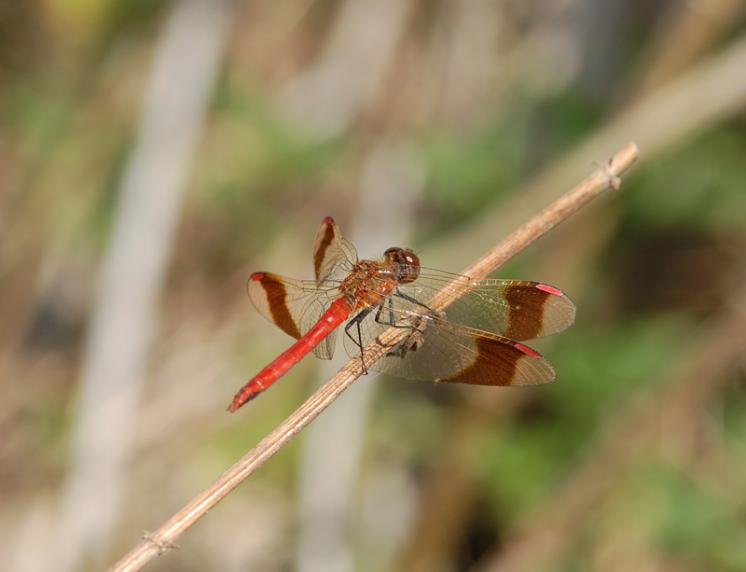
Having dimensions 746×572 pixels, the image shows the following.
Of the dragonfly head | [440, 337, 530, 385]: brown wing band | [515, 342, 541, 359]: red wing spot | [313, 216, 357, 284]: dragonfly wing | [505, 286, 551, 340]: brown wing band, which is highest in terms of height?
[313, 216, 357, 284]: dragonfly wing

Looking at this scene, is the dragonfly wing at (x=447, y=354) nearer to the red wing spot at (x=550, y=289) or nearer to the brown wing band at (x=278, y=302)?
the red wing spot at (x=550, y=289)

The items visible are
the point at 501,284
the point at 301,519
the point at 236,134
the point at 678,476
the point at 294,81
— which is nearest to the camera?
the point at 501,284

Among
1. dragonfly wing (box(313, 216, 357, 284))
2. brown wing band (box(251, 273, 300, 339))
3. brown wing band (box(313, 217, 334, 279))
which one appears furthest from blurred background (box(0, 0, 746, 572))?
brown wing band (box(251, 273, 300, 339))

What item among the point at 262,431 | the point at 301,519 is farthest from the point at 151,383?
the point at 301,519

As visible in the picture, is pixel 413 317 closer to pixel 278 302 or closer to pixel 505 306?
pixel 505 306

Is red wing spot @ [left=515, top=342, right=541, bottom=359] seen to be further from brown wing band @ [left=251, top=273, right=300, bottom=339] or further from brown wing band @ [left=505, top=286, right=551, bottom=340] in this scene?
brown wing band @ [left=251, top=273, right=300, bottom=339]

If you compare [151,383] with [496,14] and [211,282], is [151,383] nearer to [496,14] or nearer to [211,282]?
[211,282]

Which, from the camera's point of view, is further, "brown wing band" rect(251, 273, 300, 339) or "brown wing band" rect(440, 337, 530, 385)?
"brown wing band" rect(251, 273, 300, 339)
